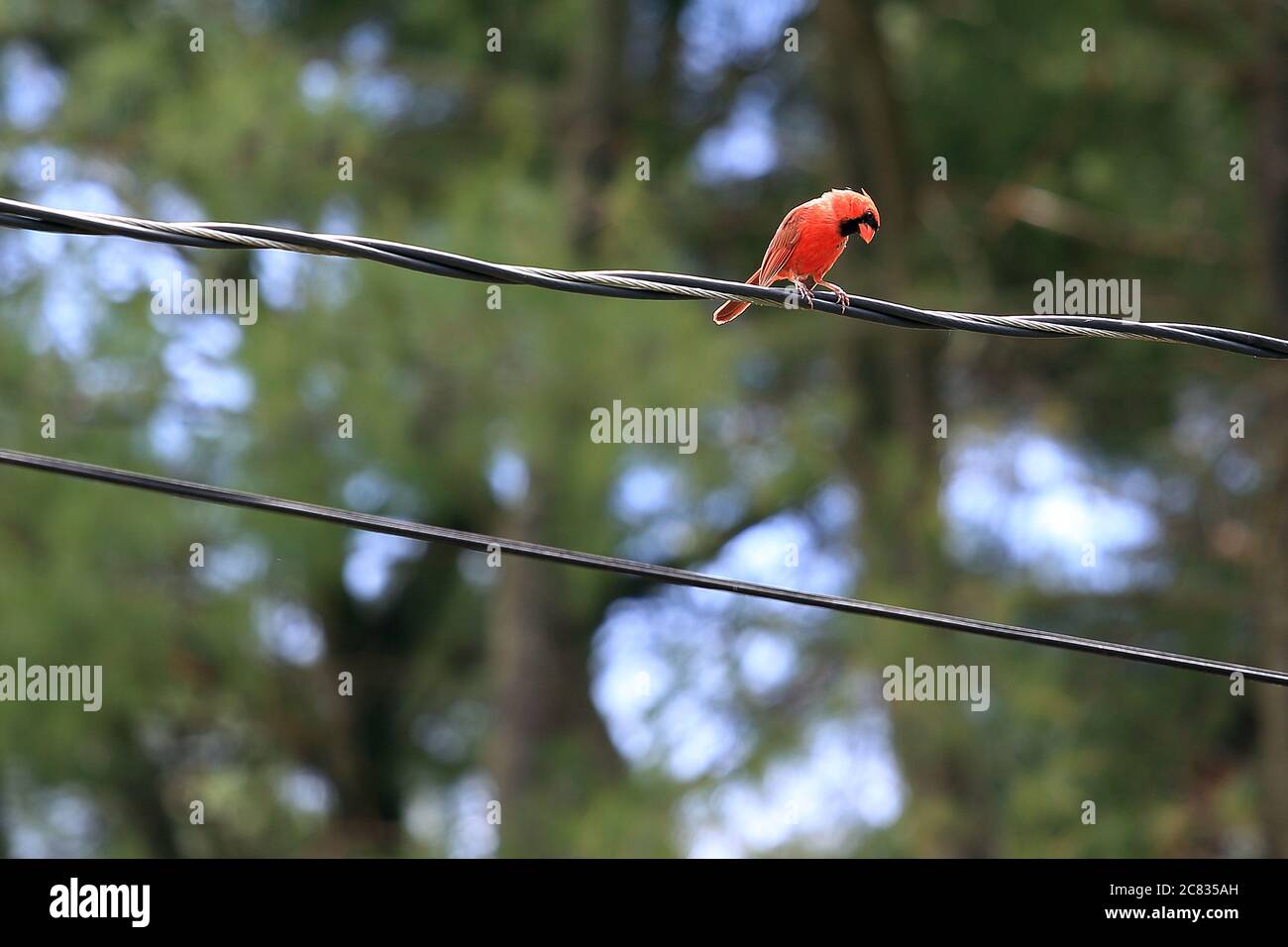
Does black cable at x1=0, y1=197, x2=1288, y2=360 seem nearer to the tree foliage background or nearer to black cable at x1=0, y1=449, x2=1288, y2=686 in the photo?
black cable at x1=0, y1=449, x2=1288, y2=686

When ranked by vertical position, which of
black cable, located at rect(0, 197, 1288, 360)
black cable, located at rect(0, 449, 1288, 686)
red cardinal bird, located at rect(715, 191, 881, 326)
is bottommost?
black cable, located at rect(0, 449, 1288, 686)

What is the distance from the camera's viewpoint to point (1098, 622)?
11.1 m

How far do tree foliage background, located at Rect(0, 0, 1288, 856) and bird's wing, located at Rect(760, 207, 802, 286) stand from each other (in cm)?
441

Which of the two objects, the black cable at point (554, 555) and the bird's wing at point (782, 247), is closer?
the black cable at point (554, 555)

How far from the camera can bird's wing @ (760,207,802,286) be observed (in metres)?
5.17

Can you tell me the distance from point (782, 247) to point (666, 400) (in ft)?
14.8

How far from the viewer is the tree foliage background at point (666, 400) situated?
1002cm

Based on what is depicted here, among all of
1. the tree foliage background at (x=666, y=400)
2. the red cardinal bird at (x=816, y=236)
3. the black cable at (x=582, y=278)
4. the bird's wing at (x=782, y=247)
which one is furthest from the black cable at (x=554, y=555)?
the tree foliage background at (x=666, y=400)

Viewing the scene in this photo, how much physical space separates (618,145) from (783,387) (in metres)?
2.08

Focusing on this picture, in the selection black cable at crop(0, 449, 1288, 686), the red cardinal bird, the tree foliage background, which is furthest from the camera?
the tree foliage background

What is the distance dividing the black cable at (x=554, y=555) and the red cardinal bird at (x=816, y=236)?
137cm

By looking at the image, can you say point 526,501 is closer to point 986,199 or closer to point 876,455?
point 876,455

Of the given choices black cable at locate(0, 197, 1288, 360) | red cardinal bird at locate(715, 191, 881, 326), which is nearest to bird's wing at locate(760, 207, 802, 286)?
A: red cardinal bird at locate(715, 191, 881, 326)

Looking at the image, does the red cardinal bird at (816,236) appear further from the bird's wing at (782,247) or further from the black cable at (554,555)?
the black cable at (554,555)
